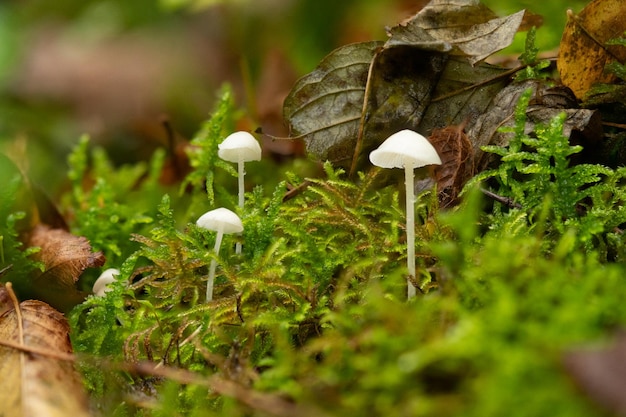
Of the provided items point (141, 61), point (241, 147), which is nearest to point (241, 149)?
point (241, 147)

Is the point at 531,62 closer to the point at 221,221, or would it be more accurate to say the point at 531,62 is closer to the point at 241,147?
the point at 241,147

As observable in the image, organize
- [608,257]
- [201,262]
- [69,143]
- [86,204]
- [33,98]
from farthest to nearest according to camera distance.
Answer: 1. [33,98]
2. [69,143]
3. [86,204]
4. [201,262]
5. [608,257]

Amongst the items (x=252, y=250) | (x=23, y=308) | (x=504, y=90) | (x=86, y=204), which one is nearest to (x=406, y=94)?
(x=504, y=90)

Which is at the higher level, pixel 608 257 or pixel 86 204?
pixel 86 204

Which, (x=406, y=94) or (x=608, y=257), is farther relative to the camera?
(x=406, y=94)

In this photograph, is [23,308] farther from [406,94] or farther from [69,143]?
[69,143]

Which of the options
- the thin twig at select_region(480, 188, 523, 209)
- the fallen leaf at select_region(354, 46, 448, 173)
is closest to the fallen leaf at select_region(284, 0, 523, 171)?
the fallen leaf at select_region(354, 46, 448, 173)

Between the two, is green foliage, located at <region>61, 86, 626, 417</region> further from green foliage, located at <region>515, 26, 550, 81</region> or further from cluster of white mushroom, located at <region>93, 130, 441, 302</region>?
green foliage, located at <region>515, 26, 550, 81</region>
